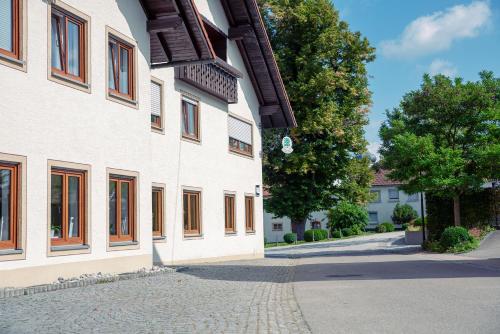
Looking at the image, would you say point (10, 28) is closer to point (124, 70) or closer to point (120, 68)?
point (120, 68)

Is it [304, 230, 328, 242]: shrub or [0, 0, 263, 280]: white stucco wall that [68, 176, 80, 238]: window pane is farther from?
[304, 230, 328, 242]: shrub

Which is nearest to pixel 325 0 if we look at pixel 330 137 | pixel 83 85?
pixel 330 137

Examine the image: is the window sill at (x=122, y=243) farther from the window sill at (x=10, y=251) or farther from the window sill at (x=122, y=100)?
the window sill at (x=122, y=100)

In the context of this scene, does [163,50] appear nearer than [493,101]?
Yes

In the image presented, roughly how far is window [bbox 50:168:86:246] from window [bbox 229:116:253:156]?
11879mm

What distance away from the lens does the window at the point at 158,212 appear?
2067 cm

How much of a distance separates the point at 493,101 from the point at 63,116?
851 inches

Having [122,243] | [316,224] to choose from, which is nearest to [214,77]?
[122,243]

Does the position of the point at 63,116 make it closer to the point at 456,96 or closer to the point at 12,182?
the point at 12,182

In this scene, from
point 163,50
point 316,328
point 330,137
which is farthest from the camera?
point 330,137

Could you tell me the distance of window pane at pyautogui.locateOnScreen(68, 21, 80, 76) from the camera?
49.1 ft

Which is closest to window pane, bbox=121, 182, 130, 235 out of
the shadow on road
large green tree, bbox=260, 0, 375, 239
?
the shadow on road

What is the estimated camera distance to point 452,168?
2825cm

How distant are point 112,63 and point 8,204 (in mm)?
5097
